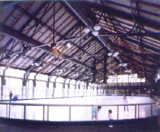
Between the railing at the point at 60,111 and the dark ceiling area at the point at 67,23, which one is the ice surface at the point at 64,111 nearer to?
the railing at the point at 60,111

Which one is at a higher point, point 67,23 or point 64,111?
point 67,23

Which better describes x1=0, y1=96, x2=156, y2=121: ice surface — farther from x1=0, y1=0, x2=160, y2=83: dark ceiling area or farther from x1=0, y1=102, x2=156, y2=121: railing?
x1=0, y1=0, x2=160, y2=83: dark ceiling area

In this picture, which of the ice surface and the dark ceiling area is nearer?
the ice surface

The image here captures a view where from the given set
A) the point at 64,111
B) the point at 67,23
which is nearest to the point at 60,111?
the point at 64,111

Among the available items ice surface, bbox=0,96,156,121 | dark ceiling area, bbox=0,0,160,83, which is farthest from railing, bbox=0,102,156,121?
dark ceiling area, bbox=0,0,160,83

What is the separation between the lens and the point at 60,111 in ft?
25.5

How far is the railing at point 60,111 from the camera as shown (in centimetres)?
767

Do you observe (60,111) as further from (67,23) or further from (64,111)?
(67,23)

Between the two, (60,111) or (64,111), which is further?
(64,111)

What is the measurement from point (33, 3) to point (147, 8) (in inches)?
358

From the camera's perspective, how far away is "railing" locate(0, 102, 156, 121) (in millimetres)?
7672

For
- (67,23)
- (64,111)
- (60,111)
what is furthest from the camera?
(67,23)

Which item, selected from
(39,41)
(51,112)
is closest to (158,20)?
(51,112)

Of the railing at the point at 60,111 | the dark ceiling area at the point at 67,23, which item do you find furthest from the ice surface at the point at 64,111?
the dark ceiling area at the point at 67,23
